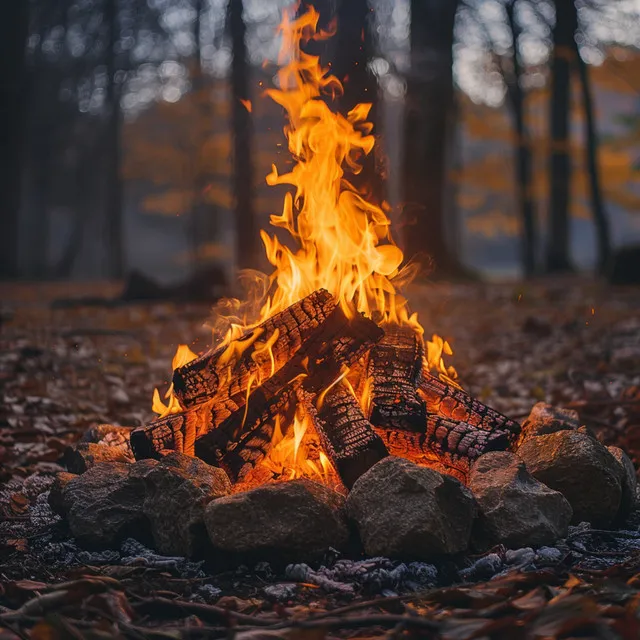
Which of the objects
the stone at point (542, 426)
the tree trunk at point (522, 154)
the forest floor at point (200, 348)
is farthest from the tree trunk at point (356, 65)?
the tree trunk at point (522, 154)

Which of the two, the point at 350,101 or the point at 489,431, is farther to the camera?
the point at 350,101

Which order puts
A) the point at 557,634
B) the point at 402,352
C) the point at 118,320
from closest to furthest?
the point at 557,634, the point at 402,352, the point at 118,320

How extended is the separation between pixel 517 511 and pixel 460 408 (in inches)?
35.8

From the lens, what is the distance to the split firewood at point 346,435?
142 inches

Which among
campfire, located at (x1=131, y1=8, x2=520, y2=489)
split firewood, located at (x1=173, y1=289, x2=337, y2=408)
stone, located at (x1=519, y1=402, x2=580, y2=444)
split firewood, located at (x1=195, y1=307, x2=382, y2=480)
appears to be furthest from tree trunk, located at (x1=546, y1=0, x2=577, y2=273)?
split firewood, located at (x1=173, y1=289, x2=337, y2=408)

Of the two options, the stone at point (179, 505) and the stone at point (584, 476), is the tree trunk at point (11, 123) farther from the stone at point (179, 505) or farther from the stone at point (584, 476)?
the stone at point (584, 476)

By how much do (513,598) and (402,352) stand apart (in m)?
1.67

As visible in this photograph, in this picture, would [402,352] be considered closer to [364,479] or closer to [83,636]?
[364,479]

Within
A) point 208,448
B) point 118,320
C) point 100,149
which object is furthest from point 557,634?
point 100,149

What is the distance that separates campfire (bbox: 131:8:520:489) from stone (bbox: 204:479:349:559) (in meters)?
0.47

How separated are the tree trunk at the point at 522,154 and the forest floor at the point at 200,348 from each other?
4.94m

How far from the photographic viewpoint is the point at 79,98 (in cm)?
2456

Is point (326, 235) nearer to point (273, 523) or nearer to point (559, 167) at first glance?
point (273, 523)

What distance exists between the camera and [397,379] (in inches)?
158
